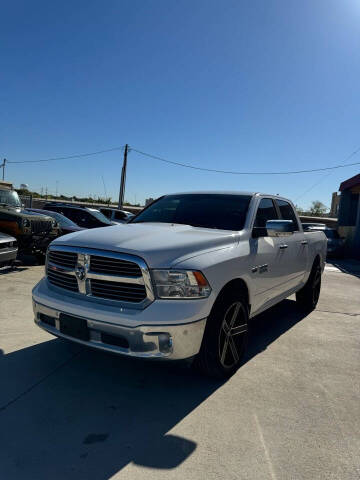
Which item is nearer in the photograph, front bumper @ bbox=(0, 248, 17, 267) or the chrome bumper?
the chrome bumper

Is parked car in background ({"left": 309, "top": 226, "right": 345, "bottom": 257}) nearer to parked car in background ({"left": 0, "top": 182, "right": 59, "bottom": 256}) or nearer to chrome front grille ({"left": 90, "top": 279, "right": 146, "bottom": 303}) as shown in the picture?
parked car in background ({"left": 0, "top": 182, "right": 59, "bottom": 256})

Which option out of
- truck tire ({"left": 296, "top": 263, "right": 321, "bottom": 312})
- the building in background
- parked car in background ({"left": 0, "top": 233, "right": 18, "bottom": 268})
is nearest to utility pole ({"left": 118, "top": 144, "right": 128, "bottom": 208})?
the building in background

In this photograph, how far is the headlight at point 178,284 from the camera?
8.84 ft

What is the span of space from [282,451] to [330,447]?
13.7 inches

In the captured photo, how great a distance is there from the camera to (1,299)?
18.1ft

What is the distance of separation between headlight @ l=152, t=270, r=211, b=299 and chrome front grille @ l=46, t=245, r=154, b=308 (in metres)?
0.08

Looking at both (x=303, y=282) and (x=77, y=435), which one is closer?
(x=77, y=435)

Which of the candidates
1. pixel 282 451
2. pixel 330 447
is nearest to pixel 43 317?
pixel 282 451

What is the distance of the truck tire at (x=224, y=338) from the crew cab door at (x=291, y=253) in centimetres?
116

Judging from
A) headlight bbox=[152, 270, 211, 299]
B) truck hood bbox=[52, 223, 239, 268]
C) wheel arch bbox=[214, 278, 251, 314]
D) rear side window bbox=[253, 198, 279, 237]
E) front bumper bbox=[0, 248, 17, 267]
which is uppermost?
rear side window bbox=[253, 198, 279, 237]

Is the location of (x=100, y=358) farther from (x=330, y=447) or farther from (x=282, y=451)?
(x=330, y=447)

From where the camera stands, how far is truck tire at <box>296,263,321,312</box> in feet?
19.2

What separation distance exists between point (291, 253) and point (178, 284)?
2.44 m

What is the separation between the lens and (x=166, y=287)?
8.86 ft
